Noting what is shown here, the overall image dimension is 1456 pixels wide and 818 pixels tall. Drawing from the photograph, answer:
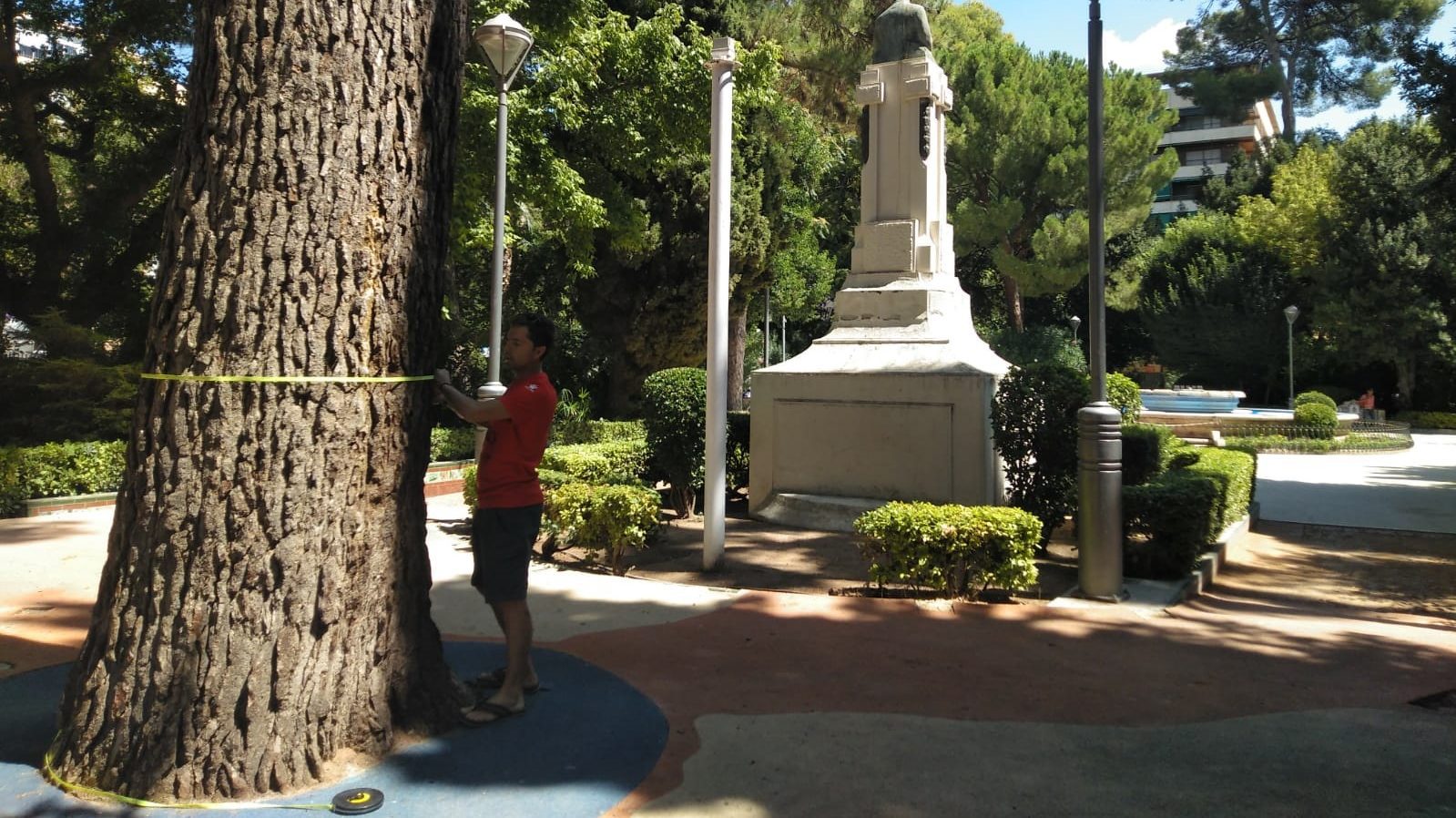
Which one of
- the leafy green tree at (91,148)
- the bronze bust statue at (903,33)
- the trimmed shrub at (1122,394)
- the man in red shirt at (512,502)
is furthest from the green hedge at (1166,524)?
the leafy green tree at (91,148)

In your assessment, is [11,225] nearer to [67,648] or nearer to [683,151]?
[683,151]

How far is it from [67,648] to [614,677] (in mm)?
3134

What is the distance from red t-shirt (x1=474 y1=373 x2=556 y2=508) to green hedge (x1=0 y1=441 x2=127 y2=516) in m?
9.08

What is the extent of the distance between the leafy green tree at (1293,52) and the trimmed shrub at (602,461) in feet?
141

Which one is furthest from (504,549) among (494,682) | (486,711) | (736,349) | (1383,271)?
(1383,271)

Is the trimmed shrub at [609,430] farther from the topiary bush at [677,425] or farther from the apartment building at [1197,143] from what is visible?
the apartment building at [1197,143]

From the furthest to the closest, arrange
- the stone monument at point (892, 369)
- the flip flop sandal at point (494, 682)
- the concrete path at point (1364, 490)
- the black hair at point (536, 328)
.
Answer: the concrete path at point (1364, 490), the stone monument at point (892, 369), the flip flop sandal at point (494, 682), the black hair at point (536, 328)

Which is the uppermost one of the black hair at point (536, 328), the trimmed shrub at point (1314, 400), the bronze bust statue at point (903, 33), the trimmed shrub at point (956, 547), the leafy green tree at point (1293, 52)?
the leafy green tree at point (1293, 52)

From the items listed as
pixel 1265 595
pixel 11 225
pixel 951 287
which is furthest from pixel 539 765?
pixel 11 225

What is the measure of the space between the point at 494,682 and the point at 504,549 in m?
0.80

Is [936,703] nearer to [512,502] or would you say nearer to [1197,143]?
[512,502]

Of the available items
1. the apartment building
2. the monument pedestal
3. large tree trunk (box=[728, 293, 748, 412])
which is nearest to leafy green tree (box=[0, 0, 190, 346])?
large tree trunk (box=[728, 293, 748, 412])

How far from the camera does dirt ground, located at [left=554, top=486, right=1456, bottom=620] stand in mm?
7348

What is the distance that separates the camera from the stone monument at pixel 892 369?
9.05 meters
